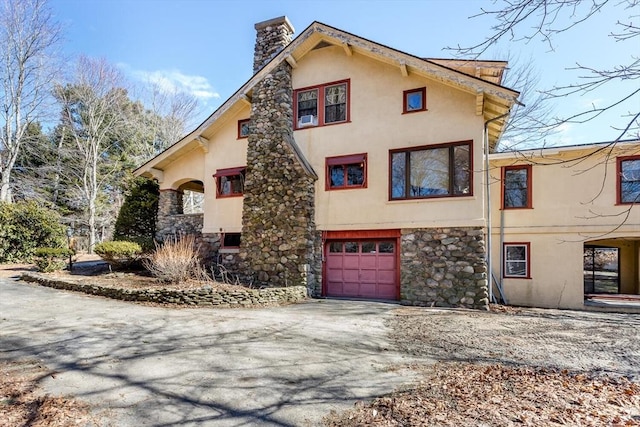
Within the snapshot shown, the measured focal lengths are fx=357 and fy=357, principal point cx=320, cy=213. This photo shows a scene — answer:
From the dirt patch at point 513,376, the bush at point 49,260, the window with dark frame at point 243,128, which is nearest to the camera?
the dirt patch at point 513,376

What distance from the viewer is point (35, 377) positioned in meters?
4.54

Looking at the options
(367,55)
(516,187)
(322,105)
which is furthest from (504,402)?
(367,55)

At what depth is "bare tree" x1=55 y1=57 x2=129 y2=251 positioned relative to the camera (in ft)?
78.2

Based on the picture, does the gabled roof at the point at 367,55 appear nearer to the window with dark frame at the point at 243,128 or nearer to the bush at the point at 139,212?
the window with dark frame at the point at 243,128

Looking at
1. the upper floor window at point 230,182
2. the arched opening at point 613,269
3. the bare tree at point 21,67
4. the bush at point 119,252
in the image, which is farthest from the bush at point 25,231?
the arched opening at point 613,269

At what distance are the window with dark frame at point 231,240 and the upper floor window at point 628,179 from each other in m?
12.6

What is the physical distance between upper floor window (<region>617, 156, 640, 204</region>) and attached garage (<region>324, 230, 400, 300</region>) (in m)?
7.01

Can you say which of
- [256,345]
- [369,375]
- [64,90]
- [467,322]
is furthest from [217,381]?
[64,90]

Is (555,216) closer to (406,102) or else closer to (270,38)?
(406,102)

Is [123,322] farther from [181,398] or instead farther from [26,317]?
[181,398]

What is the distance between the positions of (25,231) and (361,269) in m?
15.3

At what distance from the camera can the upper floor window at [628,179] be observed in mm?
10891

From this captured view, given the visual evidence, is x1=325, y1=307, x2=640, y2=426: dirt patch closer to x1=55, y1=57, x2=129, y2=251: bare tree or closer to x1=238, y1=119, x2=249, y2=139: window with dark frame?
x1=238, y1=119, x2=249, y2=139: window with dark frame

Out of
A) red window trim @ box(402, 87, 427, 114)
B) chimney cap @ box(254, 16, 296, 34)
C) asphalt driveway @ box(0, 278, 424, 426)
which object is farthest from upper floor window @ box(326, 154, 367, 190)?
chimney cap @ box(254, 16, 296, 34)
